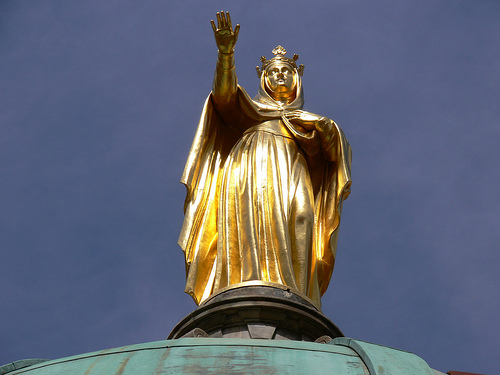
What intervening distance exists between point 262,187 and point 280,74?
3298mm

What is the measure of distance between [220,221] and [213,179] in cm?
132

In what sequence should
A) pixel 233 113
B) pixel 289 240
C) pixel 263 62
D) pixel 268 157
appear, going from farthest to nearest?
pixel 263 62, pixel 233 113, pixel 268 157, pixel 289 240

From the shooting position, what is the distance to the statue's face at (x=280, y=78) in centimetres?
1853

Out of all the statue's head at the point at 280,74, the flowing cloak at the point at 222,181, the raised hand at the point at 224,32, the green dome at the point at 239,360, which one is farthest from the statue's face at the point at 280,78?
the green dome at the point at 239,360

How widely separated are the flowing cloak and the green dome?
3710 millimetres

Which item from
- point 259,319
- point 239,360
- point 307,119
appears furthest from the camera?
point 307,119

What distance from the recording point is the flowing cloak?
15.6m

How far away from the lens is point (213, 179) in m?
17.0

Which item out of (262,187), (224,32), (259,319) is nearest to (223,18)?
(224,32)

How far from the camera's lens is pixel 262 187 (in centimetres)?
1595

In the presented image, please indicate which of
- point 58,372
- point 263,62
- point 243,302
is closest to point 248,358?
point 58,372

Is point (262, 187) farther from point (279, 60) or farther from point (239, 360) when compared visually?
point (239, 360)

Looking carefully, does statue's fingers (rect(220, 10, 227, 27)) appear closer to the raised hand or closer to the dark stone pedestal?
the raised hand

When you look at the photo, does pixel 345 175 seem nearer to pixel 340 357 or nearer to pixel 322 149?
pixel 322 149
